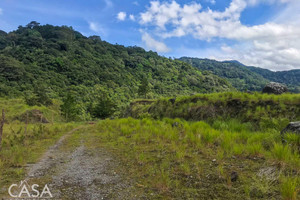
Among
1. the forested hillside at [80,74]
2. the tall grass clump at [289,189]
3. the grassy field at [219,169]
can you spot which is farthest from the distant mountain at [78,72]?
the tall grass clump at [289,189]

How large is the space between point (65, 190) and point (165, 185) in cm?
254

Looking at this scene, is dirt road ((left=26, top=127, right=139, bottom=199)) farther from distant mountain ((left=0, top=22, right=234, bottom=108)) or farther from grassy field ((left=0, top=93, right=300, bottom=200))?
distant mountain ((left=0, top=22, right=234, bottom=108))

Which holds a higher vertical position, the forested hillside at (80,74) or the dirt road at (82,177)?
the forested hillside at (80,74)

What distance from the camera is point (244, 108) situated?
1015 centimetres

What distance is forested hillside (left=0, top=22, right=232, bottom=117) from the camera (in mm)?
67688

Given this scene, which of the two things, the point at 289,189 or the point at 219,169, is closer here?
the point at 289,189

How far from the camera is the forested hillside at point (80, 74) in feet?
222

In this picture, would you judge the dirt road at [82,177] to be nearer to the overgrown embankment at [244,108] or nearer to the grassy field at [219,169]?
the grassy field at [219,169]

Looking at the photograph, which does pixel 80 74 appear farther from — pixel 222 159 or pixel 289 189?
pixel 289 189

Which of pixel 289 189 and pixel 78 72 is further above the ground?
pixel 78 72

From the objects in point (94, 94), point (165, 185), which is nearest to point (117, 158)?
point (165, 185)

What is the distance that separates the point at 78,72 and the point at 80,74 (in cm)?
222

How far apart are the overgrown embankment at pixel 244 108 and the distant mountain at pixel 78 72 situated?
149ft

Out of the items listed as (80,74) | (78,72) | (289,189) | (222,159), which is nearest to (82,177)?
(222,159)
